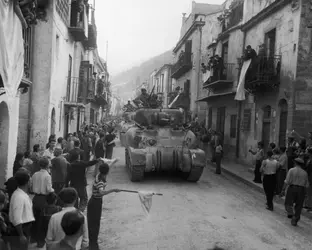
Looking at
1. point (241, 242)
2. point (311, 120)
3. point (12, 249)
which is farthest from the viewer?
point (311, 120)

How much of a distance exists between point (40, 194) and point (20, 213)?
1.33 m

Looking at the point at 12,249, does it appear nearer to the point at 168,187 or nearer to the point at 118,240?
the point at 118,240

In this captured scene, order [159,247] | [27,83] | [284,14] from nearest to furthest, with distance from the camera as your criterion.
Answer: [159,247]
[27,83]
[284,14]

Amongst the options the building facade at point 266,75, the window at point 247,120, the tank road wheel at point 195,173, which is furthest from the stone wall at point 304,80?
the window at point 247,120

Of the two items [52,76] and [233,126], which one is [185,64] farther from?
[52,76]

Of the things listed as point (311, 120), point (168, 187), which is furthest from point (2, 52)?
point (311, 120)

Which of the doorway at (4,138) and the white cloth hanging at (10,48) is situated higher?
the white cloth hanging at (10,48)

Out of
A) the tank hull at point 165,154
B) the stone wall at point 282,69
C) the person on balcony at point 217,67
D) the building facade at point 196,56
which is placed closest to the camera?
the tank hull at point 165,154

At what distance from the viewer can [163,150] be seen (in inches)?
444

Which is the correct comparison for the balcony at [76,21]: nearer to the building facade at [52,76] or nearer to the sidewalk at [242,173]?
the building facade at [52,76]

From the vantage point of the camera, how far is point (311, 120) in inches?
468

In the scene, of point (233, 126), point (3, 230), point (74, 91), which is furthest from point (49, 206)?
point (233, 126)

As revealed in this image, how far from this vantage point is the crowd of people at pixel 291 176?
7.47 metres

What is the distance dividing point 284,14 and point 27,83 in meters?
9.43
